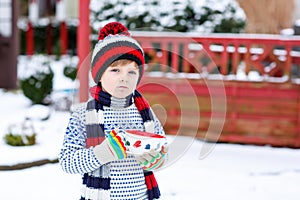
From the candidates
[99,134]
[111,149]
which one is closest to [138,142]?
[111,149]

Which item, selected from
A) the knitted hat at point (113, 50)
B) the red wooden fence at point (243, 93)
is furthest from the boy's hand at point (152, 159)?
the red wooden fence at point (243, 93)

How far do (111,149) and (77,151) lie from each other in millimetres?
194

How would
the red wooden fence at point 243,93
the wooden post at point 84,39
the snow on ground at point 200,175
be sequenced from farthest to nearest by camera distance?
the red wooden fence at point 243,93 → the wooden post at point 84,39 → the snow on ground at point 200,175

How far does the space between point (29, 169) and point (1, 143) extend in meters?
0.82

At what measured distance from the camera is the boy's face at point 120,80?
2.44 metres

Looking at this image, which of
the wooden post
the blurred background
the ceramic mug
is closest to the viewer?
the ceramic mug

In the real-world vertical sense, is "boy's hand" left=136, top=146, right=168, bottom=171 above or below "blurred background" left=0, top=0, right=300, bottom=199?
above

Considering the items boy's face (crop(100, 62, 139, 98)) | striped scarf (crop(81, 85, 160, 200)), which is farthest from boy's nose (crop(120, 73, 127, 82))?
striped scarf (crop(81, 85, 160, 200))

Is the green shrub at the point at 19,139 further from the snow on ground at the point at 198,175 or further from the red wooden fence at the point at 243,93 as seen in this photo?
the red wooden fence at the point at 243,93

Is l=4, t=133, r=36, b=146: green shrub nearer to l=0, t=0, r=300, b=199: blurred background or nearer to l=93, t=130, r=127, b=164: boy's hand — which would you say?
l=0, t=0, r=300, b=199: blurred background

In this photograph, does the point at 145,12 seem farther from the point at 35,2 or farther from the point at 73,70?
the point at 35,2

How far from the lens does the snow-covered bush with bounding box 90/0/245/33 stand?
9578 mm

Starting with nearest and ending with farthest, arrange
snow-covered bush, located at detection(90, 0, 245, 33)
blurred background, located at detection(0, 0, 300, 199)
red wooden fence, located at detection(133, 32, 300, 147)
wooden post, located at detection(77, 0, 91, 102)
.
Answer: blurred background, located at detection(0, 0, 300, 199) < wooden post, located at detection(77, 0, 91, 102) < red wooden fence, located at detection(133, 32, 300, 147) < snow-covered bush, located at detection(90, 0, 245, 33)

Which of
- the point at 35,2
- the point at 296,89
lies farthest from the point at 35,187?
the point at 35,2
